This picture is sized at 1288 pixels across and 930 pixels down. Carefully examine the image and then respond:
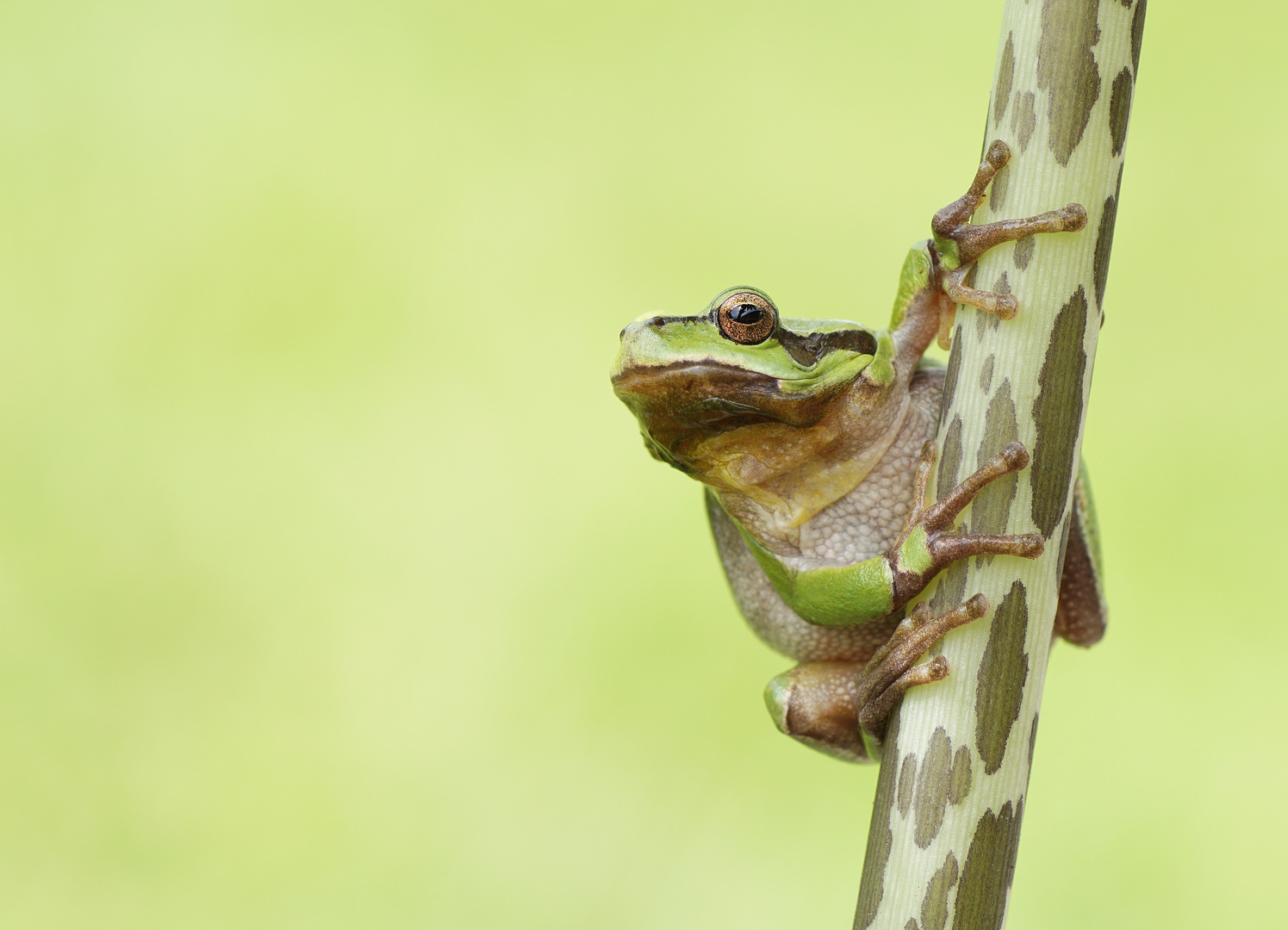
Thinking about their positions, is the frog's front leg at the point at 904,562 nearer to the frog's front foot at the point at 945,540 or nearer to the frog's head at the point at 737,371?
the frog's front foot at the point at 945,540

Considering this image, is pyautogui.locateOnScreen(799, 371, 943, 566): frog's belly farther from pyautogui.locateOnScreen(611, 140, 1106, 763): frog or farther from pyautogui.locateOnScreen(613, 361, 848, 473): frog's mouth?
pyautogui.locateOnScreen(613, 361, 848, 473): frog's mouth

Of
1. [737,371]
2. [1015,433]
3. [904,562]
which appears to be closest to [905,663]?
[904,562]

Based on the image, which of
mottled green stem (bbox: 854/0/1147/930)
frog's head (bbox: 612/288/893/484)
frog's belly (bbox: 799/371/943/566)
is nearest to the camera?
mottled green stem (bbox: 854/0/1147/930)

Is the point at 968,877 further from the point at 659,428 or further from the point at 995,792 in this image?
the point at 659,428

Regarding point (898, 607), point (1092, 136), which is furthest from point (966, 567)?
point (1092, 136)

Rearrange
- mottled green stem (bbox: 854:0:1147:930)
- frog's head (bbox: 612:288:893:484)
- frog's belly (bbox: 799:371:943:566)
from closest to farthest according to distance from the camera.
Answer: mottled green stem (bbox: 854:0:1147:930) < frog's head (bbox: 612:288:893:484) < frog's belly (bbox: 799:371:943:566)

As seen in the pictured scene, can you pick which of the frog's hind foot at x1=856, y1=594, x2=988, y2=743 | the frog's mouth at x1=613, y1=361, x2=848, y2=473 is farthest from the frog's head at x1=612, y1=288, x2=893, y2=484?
the frog's hind foot at x1=856, y1=594, x2=988, y2=743
